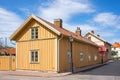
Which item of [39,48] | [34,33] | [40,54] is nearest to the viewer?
[40,54]

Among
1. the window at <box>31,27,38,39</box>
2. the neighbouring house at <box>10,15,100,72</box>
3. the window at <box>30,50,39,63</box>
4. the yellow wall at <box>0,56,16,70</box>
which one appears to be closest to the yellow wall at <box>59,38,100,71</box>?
the neighbouring house at <box>10,15,100,72</box>

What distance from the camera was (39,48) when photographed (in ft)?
82.0

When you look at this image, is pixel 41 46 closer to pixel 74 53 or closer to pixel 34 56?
pixel 34 56

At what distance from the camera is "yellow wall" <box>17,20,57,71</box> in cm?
2408

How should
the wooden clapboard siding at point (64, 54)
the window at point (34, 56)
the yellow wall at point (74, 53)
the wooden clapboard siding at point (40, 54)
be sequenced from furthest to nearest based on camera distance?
1. the window at point (34, 56)
2. the yellow wall at point (74, 53)
3. the wooden clapboard siding at point (64, 54)
4. the wooden clapboard siding at point (40, 54)

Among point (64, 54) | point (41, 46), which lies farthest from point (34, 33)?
point (64, 54)

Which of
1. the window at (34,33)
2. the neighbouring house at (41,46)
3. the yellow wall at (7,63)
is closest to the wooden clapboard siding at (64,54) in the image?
the neighbouring house at (41,46)

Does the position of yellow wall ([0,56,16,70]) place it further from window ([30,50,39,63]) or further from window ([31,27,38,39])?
window ([31,27,38,39])

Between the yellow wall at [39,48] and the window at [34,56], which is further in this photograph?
the window at [34,56]

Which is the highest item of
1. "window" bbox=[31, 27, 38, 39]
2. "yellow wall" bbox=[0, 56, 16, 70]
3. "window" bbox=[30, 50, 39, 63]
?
"window" bbox=[31, 27, 38, 39]

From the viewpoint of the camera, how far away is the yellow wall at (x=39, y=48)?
24078 mm

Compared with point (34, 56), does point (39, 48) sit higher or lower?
higher

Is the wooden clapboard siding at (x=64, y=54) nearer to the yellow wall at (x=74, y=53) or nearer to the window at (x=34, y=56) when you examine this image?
the yellow wall at (x=74, y=53)

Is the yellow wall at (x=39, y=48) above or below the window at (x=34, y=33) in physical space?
below
